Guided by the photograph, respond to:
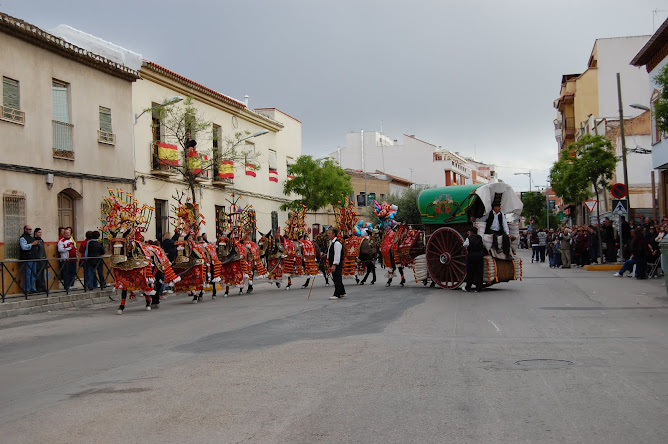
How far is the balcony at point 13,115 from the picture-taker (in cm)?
2067

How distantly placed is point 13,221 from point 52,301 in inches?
170

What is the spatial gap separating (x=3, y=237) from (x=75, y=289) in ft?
9.67

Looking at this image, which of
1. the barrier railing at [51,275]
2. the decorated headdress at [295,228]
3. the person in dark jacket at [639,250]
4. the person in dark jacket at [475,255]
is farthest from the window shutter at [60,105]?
the person in dark jacket at [639,250]

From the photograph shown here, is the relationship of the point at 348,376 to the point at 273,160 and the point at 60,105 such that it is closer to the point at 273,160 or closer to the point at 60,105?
the point at 60,105

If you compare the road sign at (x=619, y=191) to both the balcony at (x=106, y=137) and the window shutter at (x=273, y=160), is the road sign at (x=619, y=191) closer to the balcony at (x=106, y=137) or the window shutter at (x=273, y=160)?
the balcony at (x=106, y=137)

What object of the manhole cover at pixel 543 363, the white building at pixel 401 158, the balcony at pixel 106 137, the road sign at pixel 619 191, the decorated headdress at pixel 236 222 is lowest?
the manhole cover at pixel 543 363

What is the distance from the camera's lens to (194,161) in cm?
2983

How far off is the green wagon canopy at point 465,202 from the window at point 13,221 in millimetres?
11642

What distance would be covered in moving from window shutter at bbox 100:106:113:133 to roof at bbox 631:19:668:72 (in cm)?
2123

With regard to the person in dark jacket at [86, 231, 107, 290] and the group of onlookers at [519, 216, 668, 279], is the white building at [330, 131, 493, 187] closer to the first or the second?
the group of onlookers at [519, 216, 668, 279]

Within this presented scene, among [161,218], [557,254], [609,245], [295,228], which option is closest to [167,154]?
[161,218]

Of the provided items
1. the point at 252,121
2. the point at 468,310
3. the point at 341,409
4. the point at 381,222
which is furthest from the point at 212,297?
the point at 252,121

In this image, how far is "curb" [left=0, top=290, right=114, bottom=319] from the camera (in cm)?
1625

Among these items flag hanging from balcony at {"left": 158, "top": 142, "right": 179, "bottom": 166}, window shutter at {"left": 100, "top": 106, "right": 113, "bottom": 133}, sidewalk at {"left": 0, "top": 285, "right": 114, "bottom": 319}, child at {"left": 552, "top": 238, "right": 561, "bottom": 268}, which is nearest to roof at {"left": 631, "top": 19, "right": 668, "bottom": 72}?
child at {"left": 552, "top": 238, "right": 561, "bottom": 268}
